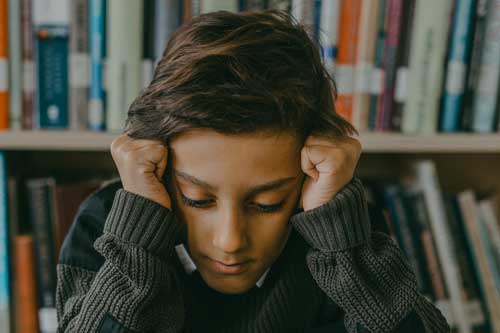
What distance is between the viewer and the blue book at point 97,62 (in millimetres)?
944

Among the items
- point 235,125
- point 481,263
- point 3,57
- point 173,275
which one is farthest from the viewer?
point 481,263

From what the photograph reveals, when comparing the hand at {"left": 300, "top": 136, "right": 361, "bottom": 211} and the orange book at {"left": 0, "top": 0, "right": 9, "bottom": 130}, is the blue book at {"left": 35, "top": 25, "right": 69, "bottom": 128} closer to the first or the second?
the orange book at {"left": 0, "top": 0, "right": 9, "bottom": 130}

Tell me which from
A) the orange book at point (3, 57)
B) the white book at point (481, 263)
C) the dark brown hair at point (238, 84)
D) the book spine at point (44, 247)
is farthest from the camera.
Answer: the white book at point (481, 263)

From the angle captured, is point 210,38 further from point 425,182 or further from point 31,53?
point 425,182

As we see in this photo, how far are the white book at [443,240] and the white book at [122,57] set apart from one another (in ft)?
2.00

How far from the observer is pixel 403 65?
1.02 m

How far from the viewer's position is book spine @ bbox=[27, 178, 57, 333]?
1.02 m

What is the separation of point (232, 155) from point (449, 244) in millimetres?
649

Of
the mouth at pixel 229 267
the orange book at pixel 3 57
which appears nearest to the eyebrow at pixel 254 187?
the mouth at pixel 229 267

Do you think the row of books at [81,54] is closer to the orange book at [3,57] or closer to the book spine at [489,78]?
the orange book at [3,57]

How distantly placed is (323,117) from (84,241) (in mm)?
409

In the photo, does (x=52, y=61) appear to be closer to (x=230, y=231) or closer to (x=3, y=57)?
(x=3, y=57)

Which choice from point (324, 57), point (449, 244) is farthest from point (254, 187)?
point (449, 244)

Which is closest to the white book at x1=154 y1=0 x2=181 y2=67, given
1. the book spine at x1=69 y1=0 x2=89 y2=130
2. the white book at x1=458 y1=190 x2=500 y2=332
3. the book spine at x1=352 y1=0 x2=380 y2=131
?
the book spine at x1=69 y1=0 x2=89 y2=130
